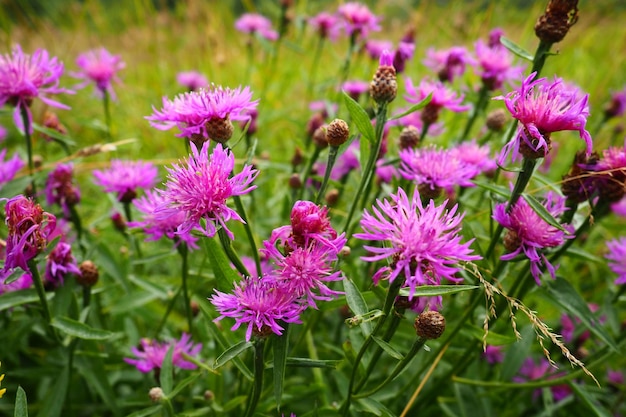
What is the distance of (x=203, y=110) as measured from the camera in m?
1.28

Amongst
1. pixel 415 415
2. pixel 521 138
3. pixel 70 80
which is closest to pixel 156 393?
pixel 415 415

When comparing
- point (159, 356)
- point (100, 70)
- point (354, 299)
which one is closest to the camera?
point (354, 299)

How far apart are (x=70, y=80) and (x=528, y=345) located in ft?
17.9

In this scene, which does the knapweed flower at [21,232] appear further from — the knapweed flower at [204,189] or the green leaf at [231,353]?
the green leaf at [231,353]

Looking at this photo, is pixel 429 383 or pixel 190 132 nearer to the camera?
pixel 190 132

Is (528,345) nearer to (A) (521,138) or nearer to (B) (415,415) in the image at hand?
(B) (415,415)

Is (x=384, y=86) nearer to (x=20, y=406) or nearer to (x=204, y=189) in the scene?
(x=204, y=189)

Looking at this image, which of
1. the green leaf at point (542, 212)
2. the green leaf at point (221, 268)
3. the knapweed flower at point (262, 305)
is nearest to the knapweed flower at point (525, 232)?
the green leaf at point (542, 212)

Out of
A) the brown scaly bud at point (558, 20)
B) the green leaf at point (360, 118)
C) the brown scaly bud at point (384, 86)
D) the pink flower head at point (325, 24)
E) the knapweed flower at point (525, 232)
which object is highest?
the brown scaly bud at point (558, 20)

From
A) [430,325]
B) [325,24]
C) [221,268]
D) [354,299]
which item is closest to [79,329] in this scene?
[221,268]

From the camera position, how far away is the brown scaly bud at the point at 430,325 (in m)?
1.12

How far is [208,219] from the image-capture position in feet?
3.72

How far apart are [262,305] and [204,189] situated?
0.28 metres

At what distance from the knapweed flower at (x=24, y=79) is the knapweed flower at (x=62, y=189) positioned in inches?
7.1
